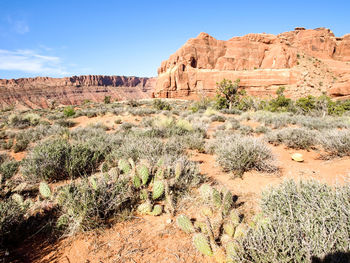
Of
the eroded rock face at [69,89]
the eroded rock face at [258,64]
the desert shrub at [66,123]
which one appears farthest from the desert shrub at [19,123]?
the eroded rock face at [69,89]

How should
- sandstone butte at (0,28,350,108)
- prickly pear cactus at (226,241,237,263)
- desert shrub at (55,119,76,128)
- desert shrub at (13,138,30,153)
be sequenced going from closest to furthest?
prickly pear cactus at (226,241,237,263), desert shrub at (13,138,30,153), desert shrub at (55,119,76,128), sandstone butte at (0,28,350,108)

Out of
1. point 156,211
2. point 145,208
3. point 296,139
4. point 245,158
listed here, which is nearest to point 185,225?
point 156,211

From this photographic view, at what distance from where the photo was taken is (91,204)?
2314 millimetres

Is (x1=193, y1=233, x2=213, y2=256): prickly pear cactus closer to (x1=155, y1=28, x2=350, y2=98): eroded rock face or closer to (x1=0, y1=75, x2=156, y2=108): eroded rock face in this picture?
(x1=155, y1=28, x2=350, y2=98): eroded rock face

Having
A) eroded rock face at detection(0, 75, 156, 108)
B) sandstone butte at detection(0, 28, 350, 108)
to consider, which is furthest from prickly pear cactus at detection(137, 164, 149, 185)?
eroded rock face at detection(0, 75, 156, 108)

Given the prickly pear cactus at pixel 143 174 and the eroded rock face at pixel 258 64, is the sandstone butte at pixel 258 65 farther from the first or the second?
the prickly pear cactus at pixel 143 174

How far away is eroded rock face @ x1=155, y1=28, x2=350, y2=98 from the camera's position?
151ft

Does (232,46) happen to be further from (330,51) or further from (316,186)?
(316,186)

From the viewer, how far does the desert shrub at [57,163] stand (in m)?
3.80

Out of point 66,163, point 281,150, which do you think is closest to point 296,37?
point 281,150

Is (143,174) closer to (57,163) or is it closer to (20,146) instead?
(57,163)

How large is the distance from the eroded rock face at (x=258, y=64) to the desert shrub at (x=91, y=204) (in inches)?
1846

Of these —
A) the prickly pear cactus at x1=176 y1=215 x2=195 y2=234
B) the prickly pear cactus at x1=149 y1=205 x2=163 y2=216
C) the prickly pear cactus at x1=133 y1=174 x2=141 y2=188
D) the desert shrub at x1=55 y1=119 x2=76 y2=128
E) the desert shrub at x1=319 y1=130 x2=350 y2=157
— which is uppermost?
the desert shrub at x1=319 y1=130 x2=350 y2=157

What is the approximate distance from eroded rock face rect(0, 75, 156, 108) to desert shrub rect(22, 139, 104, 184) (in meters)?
69.6
